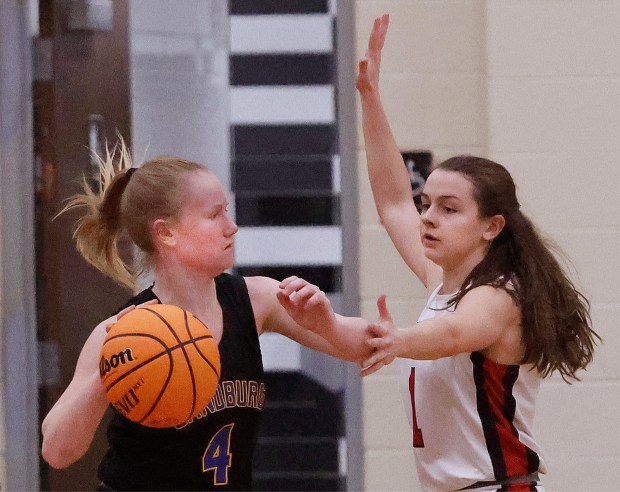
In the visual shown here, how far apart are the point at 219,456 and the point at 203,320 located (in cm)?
28

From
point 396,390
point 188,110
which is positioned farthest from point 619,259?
point 188,110

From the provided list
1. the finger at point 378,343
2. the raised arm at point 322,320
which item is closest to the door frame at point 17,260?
the raised arm at point 322,320

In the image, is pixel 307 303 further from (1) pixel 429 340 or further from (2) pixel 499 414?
(2) pixel 499 414

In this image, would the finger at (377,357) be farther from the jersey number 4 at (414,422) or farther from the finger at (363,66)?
the finger at (363,66)

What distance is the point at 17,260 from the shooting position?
3344 mm

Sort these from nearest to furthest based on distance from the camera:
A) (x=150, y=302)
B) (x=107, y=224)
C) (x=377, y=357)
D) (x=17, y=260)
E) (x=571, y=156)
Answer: (x=377, y=357) → (x=150, y=302) → (x=107, y=224) → (x=571, y=156) → (x=17, y=260)

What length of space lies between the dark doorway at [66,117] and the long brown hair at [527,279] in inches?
59.3

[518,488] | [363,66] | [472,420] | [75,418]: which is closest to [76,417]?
[75,418]

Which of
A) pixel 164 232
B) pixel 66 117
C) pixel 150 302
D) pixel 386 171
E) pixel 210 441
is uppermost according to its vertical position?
pixel 66 117

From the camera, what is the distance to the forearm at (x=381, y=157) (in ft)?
8.18

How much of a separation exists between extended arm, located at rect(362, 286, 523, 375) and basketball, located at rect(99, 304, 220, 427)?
310 mm

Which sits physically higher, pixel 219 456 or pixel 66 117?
pixel 66 117

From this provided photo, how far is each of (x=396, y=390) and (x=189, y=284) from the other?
1.23 meters

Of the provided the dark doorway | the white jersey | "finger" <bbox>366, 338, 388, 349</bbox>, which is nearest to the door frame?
the dark doorway
